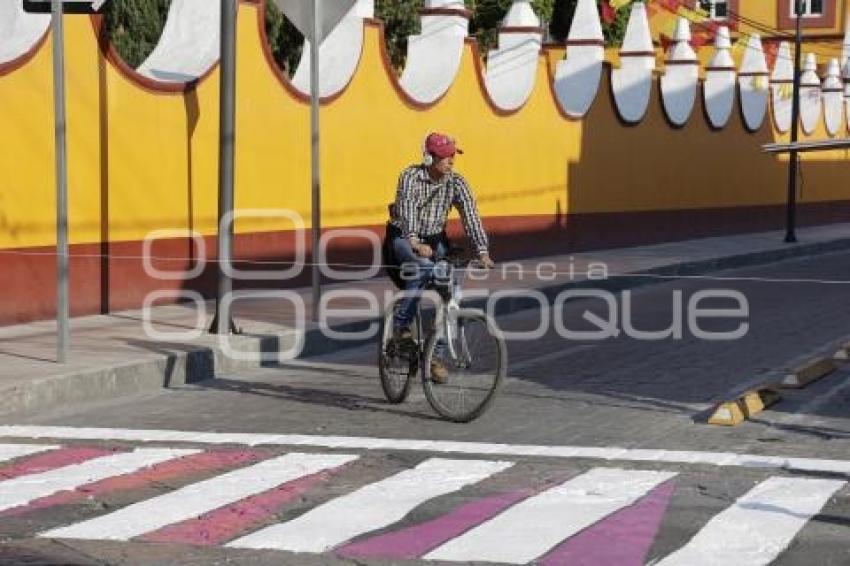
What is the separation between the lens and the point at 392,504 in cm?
725

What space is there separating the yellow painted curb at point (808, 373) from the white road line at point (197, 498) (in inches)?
157

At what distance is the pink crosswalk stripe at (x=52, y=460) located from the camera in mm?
8086

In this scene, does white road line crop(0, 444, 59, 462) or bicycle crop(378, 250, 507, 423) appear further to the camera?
bicycle crop(378, 250, 507, 423)

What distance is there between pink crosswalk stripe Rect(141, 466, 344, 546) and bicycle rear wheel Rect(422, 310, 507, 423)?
6.63 ft

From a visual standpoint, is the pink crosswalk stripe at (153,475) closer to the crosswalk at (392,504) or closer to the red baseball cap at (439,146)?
the crosswalk at (392,504)

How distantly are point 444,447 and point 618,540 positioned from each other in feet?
7.64

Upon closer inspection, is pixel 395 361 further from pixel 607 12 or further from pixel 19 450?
pixel 607 12

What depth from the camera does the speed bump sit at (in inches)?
376

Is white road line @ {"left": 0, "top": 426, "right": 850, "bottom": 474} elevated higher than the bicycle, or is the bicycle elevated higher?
the bicycle

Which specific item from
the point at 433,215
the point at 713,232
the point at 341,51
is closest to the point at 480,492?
the point at 433,215

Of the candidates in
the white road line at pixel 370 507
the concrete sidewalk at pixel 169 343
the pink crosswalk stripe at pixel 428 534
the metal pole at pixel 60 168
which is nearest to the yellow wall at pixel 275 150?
the concrete sidewalk at pixel 169 343

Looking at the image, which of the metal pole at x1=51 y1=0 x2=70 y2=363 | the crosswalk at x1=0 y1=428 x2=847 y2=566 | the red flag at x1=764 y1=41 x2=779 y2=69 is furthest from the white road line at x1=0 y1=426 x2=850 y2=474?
the red flag at x1=764 y1=41 x2=779 y2=69

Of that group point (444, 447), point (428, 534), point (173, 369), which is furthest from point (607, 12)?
point (428, 534)

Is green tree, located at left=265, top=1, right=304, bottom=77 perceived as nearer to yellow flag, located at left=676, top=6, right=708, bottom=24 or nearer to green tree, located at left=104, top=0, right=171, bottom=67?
green tree, located at left=104, top=0, right=171, bottom=67
